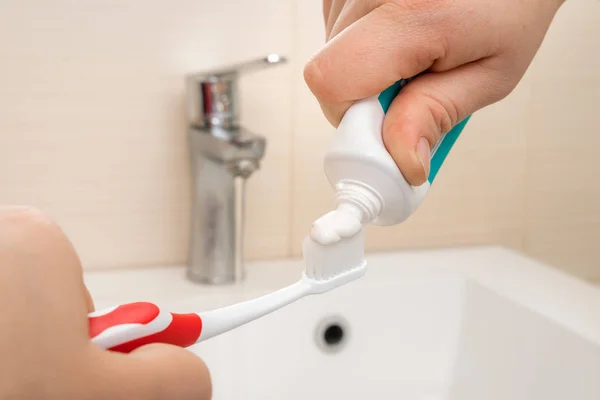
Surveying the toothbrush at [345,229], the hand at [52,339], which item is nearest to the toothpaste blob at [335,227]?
the toothbrush at [345,229]

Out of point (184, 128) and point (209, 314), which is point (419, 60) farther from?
point (184, 128)

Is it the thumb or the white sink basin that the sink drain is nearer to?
the white sink basin

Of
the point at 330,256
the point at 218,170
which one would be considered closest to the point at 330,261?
the point at 330,256

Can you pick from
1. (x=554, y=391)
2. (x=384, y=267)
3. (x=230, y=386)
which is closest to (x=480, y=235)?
(x=384, y=267)

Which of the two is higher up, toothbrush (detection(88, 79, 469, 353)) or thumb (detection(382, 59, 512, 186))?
thumb (detection(382, 59, 512, 186))

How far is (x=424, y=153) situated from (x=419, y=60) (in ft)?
0.17

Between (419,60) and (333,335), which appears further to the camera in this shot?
(333,335)

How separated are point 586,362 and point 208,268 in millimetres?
328

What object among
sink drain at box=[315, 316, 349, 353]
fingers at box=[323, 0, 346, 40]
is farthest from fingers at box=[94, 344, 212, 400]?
sink drain at box=[315, 316, 349, 353]

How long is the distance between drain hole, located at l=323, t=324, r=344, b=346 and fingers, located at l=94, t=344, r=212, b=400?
361 mm

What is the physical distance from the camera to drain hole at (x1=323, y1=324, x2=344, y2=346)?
24.9 inches

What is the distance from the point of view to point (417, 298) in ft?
2.19

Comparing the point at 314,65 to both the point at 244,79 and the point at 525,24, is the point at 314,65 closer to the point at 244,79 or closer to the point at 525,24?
the point at 525,24

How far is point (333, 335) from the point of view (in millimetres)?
637
